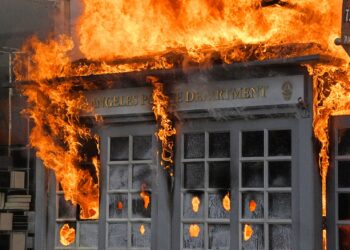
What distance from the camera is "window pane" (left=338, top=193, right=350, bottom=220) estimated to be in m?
12.2

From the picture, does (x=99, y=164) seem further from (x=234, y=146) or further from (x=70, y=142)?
(x=234, y=146)

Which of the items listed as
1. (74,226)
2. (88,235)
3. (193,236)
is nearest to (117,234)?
(88,235)

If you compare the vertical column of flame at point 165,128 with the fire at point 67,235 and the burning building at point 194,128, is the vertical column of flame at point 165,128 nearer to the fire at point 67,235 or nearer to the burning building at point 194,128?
the burning building at point 194,128

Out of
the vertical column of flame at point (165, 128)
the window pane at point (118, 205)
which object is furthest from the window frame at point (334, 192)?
the window pane at point (118, 205)

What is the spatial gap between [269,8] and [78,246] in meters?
4.74

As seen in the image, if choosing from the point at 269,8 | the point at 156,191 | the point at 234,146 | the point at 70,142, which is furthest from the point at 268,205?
the point at 70,142

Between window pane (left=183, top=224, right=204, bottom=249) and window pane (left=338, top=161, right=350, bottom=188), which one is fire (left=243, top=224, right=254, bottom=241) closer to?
window pane (left=183, top=224, right=204, bottom=249)

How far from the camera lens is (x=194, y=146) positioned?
43.9 ft

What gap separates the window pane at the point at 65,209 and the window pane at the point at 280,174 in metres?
3.60

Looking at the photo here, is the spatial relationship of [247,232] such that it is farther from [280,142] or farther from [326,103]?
[326,103]

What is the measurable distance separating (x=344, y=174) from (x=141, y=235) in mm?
3321

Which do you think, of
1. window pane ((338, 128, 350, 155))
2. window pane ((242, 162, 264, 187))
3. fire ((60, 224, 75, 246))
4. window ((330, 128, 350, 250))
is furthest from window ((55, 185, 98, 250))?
window pane ((338, 128, 350, 155))

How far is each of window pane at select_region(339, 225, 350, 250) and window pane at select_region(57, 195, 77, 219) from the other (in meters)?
4.43

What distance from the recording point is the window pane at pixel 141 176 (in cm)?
1381
